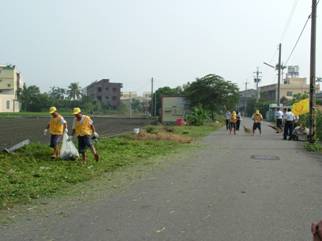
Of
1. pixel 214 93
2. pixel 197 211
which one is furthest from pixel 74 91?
pixel 197 211

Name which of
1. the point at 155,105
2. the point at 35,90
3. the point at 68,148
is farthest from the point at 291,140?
the point at 35,90

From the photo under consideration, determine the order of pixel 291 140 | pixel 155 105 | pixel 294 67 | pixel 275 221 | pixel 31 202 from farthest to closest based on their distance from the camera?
pixel 294 67
pixel 155 105
pixel 291 140
pixel 31 202
pixel 275 221

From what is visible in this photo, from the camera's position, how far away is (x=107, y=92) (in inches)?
5507

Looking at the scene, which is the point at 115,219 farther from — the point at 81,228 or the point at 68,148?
the point at 68,148

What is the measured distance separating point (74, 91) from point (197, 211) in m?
125

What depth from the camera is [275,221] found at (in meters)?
6.89

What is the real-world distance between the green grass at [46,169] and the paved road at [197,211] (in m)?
1.26

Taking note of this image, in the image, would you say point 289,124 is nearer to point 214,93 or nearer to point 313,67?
point 313,67

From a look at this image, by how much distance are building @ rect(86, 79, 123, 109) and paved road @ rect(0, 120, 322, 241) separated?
419 ft

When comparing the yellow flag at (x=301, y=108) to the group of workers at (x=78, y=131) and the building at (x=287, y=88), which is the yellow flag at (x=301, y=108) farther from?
the building at (x=287, y=88)

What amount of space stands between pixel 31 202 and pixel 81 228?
2.02 m

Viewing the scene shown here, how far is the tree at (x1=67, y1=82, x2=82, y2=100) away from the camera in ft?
425

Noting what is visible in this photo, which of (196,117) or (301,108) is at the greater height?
(301,108)

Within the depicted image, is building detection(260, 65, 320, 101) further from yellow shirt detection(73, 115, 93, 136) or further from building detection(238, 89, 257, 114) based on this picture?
yellow shirt detection(73, 115, 93, 136)
